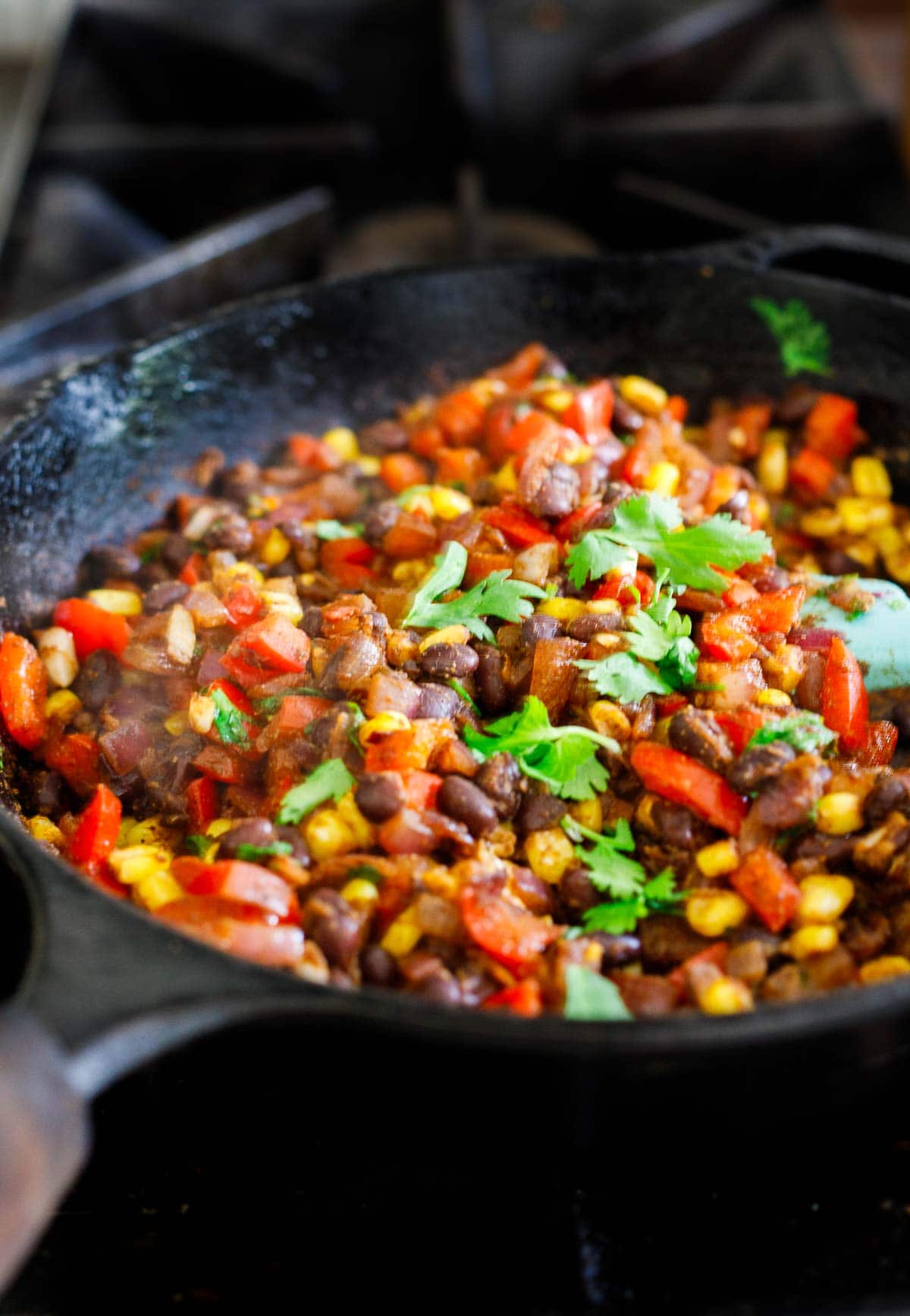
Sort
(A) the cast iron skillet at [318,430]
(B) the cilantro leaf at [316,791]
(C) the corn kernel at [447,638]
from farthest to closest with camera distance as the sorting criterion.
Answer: (C) the corn kernel at [447,638] → (B) the cilantro leaf at [316,791] → (A) the cast iron skillet at [318,430]

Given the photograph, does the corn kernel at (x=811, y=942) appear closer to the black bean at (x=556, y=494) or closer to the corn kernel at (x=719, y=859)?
the corn kernel at (x=719, y=859)

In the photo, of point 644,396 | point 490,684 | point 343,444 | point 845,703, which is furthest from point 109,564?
point 845,703

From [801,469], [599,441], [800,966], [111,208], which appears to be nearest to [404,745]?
[800,966]

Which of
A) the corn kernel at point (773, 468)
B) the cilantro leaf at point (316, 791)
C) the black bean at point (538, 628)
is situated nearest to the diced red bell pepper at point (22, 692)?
the cilantro leaf at point (316, 791)

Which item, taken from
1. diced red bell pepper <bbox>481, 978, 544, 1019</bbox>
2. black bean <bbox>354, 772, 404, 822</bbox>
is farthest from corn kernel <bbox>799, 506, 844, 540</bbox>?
diced red bell pepper <bbox>481, 978, 544, 1019</bbox>

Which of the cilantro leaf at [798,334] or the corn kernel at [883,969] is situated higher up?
the cilantro leaf at [798,334]
